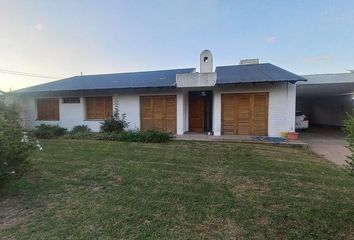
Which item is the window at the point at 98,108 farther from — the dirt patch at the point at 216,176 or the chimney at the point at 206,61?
the dirt patch at the point at 216,176

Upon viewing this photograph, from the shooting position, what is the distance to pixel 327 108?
2239 cm

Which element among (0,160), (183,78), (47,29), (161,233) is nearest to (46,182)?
(0,160)

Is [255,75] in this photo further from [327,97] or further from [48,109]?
[327,97]

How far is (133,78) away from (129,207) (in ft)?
40.7

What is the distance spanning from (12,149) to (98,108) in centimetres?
1021

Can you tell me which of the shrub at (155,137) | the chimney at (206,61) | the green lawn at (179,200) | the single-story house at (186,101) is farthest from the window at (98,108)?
the green lawn at (179,200)

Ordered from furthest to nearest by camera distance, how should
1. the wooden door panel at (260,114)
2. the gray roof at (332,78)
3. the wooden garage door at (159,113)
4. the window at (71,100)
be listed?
the window at (71,100)
the wooden garage door at (159,113)
the gray roof at (332,78)
the wooden door panel at (260,114)

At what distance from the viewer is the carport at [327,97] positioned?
1330 cm

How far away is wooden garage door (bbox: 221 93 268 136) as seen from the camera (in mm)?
11859

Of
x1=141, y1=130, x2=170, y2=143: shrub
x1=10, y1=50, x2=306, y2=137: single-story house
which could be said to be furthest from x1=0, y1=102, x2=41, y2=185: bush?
x1=10, y1=50, x2=306, y2=137: single-story house

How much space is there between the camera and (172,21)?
13508 mm

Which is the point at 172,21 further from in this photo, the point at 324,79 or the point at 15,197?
the point at 15,197

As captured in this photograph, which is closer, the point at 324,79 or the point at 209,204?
the point at 209,204

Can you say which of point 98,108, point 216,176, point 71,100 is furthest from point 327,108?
point 71,100
